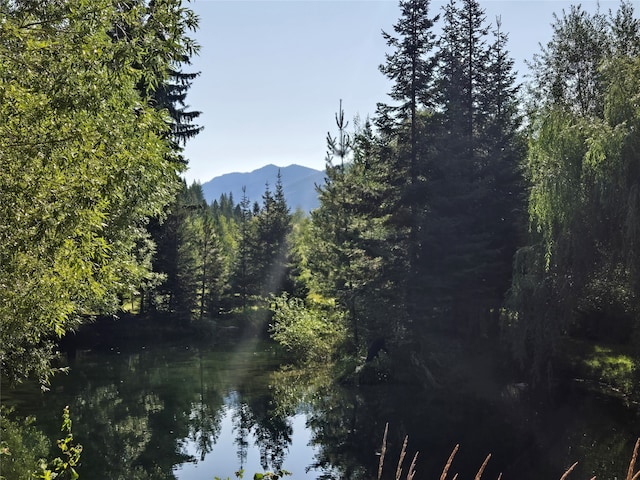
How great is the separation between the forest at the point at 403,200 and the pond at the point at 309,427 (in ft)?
6.55

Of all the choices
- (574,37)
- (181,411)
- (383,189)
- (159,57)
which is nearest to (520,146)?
(574,37)

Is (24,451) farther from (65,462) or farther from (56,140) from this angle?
(56,140)

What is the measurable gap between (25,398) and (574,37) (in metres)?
27.0

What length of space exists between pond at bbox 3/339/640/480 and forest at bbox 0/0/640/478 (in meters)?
2.00

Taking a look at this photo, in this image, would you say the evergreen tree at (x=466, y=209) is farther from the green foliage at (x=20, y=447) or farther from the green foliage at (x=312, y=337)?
the green foliage at (x=20, y=447)

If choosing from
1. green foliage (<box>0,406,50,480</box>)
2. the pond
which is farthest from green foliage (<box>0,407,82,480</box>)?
the pond

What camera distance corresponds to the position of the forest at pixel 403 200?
22.7 feet

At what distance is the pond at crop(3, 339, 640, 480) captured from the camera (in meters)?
13.9

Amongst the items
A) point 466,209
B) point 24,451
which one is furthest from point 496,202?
point 24,451

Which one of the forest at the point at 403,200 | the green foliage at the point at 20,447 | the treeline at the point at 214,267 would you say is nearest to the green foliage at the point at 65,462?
the forest at the point at 403,200

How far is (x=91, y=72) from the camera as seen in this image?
7332 mm

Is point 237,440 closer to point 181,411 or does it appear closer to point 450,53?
point 181,411

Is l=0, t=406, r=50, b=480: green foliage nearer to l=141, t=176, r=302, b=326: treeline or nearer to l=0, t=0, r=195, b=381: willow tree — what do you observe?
l=0, t=0, r=195, b=381: willow tree

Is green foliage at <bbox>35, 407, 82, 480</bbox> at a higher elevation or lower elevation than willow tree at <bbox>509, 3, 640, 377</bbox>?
lower
